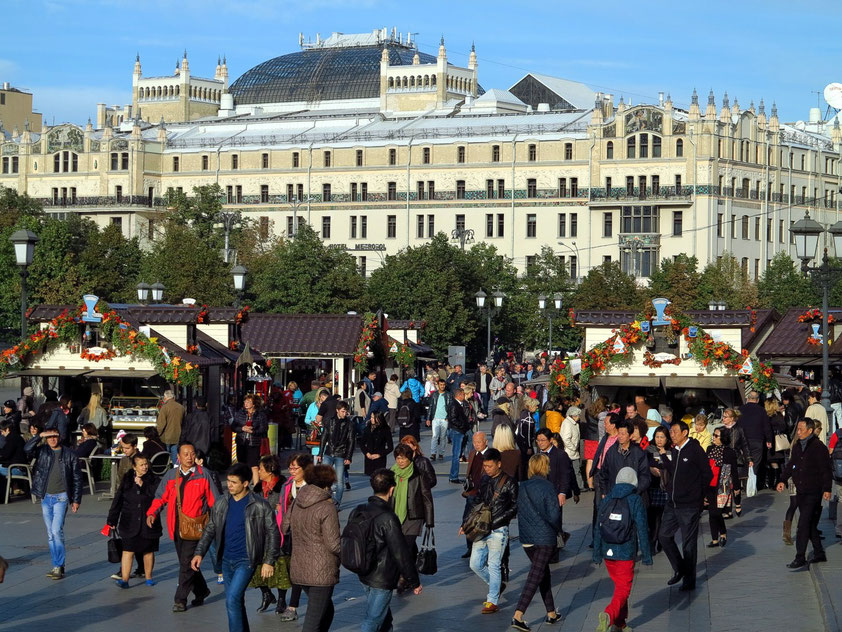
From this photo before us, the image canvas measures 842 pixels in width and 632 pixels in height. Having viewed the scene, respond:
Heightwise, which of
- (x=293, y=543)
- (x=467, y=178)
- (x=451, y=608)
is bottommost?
(x=451, y=608)

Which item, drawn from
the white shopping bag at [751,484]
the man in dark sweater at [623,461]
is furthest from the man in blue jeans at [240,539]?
the white shopping bag at [751,484]

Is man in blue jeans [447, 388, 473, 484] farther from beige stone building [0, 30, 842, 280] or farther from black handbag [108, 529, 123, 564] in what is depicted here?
beige stone building [0, 30, 842, 280]

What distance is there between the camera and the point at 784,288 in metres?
86.9

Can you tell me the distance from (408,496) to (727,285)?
70.6 meters

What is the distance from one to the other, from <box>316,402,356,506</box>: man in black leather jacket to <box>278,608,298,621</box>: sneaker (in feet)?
23.3

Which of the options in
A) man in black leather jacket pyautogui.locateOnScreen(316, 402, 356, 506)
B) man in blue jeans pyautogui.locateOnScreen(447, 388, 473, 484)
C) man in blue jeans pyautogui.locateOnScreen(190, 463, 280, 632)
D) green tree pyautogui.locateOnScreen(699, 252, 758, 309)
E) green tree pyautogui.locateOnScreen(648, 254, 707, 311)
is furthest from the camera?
green tree pyautogui.locateOnScreen(648, 254, 707, 311)

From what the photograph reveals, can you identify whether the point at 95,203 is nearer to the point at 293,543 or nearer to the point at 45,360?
the point at 45,360

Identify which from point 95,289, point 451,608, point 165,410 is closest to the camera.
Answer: point 451,608

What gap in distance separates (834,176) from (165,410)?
9151cm

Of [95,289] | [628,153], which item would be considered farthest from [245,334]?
[628,153]

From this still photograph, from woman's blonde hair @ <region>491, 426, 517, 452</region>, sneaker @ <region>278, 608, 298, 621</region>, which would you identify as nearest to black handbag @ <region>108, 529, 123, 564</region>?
sneaker @ <region>278, 608, 298, 621</region>

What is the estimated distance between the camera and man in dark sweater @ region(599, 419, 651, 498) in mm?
16594

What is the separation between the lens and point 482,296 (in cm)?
5606

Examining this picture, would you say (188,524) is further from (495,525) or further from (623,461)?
(623,461)
